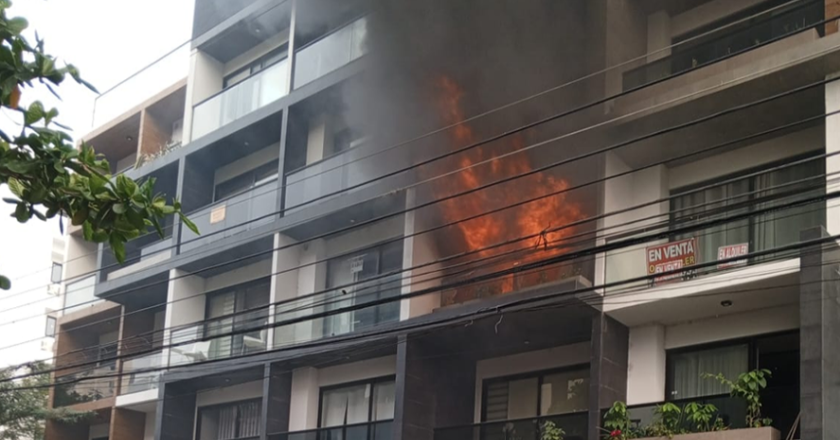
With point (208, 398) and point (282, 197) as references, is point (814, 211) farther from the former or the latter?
point (208, 398)

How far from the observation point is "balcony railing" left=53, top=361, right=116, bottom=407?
27.7 metres

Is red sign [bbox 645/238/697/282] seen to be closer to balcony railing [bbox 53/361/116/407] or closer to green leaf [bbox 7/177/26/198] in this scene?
green leaf [bbox 7/177/26/198]

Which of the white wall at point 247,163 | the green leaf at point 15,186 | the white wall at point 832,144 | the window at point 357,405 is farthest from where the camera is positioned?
the white wall at point 247,163

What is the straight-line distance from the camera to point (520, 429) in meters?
17.2

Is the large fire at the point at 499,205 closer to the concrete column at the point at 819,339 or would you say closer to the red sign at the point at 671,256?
the red sign at the point at 671,256

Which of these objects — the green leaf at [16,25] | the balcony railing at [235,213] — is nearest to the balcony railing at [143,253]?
the balcony railing at [235,213]

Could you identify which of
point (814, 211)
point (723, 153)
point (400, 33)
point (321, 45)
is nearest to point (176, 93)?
point (321, 45)

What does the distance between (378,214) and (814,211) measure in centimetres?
909

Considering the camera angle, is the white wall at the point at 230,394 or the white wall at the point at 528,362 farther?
the white wall at the point at 230,394

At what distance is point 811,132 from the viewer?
15852 mm

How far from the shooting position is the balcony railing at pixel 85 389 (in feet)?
90.9

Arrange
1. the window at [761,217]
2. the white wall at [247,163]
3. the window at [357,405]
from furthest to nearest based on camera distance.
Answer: the white wall at [247,163]
the window at [357,405]
the window at [761,217]

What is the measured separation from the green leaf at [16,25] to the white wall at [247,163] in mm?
18932

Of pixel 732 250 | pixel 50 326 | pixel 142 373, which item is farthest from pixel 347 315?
pixel 50 326
